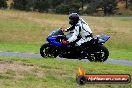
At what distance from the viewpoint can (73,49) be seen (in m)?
16.8

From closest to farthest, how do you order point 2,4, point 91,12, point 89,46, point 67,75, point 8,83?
point 8,83
point 67,75
point 89,46
point 2,4
point 91,12

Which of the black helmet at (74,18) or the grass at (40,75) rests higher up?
the black helmet at (74,18)

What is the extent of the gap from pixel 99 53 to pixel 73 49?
1.04 m

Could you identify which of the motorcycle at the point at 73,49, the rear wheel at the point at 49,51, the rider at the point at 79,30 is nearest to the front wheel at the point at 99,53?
the motorcycle at the point at 73,49

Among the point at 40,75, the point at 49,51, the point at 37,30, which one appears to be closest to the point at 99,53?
the point at 49,51

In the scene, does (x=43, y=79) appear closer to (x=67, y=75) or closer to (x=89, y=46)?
(x=67, y=75)

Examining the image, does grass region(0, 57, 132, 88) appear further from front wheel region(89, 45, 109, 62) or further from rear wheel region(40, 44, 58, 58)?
rear wheel region(40, 44, 58, 58)

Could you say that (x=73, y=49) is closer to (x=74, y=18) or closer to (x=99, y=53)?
(x=99, y=53)

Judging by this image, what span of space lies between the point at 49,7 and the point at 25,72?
228 feet

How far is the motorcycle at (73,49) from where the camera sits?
53.7ft

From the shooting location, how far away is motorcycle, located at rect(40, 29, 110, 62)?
53.7 ft

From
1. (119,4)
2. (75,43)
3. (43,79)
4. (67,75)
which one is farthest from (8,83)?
(119,4)

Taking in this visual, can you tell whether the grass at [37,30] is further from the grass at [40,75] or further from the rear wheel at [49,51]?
the grass at [40,75]

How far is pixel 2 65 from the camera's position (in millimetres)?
11992
